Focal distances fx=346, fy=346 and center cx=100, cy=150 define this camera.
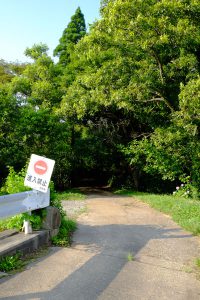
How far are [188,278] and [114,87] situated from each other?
1006 cm

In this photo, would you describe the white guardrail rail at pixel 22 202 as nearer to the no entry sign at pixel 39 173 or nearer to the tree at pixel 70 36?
the no entry sign at pixel 39 173

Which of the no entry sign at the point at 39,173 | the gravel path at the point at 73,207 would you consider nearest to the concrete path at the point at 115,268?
the no entry sign at the point at 39,173

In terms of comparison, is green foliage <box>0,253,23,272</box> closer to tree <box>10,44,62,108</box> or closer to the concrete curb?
the concrete curb

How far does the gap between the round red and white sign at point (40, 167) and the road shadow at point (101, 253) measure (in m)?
1.53

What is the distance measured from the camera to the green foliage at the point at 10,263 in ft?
16.6

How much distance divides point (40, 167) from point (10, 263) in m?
1.81

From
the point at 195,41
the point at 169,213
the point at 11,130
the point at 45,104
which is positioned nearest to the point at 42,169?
the point at 169,213

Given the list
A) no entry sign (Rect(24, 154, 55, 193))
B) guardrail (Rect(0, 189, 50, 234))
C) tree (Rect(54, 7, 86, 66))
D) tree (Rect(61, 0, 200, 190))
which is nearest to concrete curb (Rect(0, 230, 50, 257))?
guardrail (Rect(0, 189, 50, 234))

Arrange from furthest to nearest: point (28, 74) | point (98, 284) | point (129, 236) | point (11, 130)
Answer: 1. point (28, 74)
2. point (11, 130)
3. point (129, 236)
4. point (98, 284)

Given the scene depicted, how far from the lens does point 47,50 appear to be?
20.3 metres

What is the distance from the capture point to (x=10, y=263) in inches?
203

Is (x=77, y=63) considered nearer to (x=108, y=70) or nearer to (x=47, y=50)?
(x=47, y=50)

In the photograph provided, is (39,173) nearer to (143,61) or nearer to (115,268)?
(115,268)

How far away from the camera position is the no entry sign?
627cm
